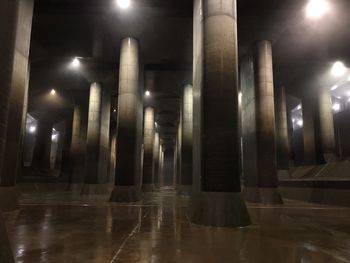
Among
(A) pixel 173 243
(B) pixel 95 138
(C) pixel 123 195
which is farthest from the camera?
(B) pixel 95 138

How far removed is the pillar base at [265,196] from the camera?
Result: 15.4 metres

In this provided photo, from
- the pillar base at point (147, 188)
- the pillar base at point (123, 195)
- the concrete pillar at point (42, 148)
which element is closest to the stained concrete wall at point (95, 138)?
the pillar base at point (147, 188)

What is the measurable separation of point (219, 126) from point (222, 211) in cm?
248

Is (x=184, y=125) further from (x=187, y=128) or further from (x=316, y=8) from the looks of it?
(x=316, y=8)

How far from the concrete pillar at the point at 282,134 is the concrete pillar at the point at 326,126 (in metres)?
3.30

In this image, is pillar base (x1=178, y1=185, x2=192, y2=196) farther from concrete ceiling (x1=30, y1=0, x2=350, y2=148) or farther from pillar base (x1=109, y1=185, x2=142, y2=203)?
concrete ceiling (x1=30, y1=0, x2=350, y2=148)

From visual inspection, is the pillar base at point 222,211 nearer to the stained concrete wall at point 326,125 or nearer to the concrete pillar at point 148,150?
the stained concrete wall at point 326,125

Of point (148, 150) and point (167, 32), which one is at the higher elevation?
point (167, 32)

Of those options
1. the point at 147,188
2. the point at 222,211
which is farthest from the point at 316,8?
A: the point at 147,188

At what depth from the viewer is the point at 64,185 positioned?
108 feet

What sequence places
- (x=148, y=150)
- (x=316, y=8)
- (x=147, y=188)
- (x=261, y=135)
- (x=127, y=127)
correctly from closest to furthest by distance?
(x=316, y=8)
(x=261, y=135)
(x=127, y=127)
(x=147, y=188)
(x=148, y=150)

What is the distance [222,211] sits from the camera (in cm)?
764

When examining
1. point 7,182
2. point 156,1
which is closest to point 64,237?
point 7,182

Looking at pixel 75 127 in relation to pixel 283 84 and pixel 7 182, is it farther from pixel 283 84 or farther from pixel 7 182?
pixel 283 84
